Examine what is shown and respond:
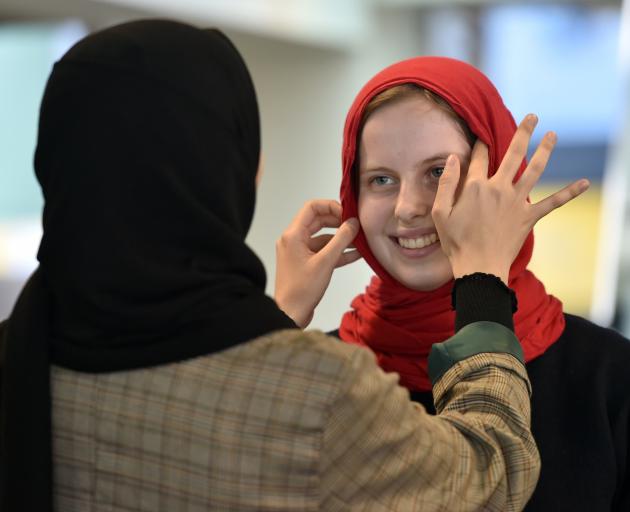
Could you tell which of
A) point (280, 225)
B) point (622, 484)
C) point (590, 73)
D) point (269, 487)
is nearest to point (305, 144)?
point (280, 225)

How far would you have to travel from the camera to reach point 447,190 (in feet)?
3.99

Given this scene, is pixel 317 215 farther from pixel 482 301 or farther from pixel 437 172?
pixel 482 301

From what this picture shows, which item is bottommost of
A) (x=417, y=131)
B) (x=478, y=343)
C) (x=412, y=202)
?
(x=478, y=343)

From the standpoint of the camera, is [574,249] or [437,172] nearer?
[437,172]

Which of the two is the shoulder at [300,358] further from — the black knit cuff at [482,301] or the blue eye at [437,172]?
the blue eye at [437,172]

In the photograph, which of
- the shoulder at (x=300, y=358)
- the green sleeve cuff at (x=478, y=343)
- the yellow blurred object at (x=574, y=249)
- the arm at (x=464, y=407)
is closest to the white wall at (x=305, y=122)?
the yellow blurred object at (x=574, y=249)

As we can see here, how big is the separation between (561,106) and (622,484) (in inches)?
145

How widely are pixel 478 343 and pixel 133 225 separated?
1.45ft

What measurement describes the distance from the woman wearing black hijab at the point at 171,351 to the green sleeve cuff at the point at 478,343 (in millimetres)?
118

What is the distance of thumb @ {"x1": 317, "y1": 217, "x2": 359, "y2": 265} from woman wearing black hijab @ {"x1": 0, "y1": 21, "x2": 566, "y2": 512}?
15.2 inches

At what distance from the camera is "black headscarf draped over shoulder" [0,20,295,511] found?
37.0 inches

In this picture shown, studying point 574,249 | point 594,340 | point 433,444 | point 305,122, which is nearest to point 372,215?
point 594,340

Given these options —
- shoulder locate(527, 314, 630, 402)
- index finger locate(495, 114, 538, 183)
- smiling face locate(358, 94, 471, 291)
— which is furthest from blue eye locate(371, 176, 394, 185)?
shoulder locate(527, 314, 630, 402)

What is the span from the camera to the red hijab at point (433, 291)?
136cm
